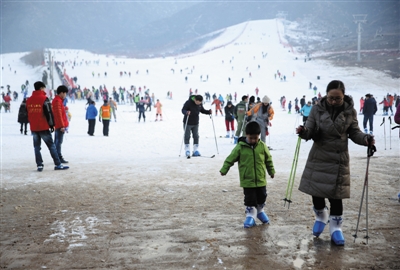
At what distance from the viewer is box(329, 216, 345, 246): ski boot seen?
383 centimetres

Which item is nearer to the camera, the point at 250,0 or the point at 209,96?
the point at 209,96

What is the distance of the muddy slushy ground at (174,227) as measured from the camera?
355cm

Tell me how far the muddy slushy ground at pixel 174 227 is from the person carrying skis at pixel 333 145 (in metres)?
0.41

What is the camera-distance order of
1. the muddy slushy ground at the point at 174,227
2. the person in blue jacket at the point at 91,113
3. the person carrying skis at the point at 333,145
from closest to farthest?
the muddy slushy ground at the point at 174,227 → the person carrying skis at the point at 333,145 → the person in blue jacket at the point at 91,113

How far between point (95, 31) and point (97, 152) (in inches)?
7479

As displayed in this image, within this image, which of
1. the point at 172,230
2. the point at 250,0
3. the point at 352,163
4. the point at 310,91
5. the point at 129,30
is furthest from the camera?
the point at 129,30

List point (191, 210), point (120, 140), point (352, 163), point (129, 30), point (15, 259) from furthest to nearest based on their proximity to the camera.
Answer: point (129, 30) → point (120, 140) → point (352, 163) → point (191, 210) → point (15, 259)

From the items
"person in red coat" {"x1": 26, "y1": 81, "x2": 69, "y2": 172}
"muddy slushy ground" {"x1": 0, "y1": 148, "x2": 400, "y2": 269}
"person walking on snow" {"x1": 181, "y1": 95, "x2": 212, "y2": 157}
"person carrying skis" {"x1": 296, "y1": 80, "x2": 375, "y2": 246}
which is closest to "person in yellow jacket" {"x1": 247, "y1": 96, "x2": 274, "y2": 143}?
"person walking on snow" {"x1": 181, "y1": 95, "x2": 212, "y2": 157}

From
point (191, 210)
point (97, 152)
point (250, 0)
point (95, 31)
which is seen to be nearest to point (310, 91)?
point (97, 152)

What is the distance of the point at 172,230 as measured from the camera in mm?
4305

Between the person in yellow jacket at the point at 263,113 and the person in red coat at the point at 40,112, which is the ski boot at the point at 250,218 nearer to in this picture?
the person in red coat at the point at 40,112

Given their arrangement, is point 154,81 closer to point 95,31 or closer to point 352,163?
point 352,163

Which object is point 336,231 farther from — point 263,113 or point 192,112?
point 263,113

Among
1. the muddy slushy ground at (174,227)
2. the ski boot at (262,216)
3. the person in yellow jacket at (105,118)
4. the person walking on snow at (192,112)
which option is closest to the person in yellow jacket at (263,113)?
the person walking on snow at (192,112)
